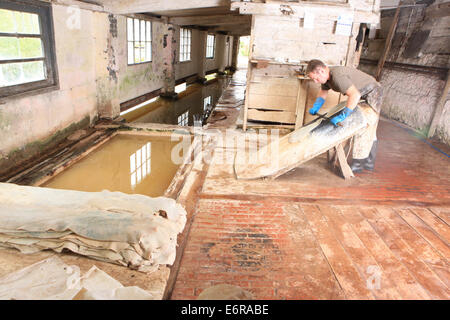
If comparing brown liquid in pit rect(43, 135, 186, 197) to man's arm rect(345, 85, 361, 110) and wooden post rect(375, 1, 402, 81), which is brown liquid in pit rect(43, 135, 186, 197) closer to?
man's arm rect(345, 85, 361, 110)

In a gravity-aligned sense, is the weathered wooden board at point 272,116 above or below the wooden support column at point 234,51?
below

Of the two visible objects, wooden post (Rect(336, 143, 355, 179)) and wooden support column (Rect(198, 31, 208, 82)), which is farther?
wooden support column (Rect(198, 31, 208, 82))

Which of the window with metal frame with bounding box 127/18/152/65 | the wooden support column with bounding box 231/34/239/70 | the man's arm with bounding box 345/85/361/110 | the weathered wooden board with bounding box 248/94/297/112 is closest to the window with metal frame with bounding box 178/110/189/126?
the window with metal frame with bounding box 127/18/152/65

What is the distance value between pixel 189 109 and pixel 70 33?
470 cm

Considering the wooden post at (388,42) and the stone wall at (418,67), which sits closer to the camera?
the stone wall at (418,67)

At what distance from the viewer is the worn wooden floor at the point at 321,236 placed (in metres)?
2.32

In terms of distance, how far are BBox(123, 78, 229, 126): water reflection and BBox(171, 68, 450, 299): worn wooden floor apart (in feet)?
13.9

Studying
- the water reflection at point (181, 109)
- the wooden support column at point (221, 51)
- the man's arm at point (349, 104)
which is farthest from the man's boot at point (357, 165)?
the wooden support column at point (221, 51)

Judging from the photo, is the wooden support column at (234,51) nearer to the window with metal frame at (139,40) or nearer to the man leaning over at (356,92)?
the window with metal frame at (139,40)

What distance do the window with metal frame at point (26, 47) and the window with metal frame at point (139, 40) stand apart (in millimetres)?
3302

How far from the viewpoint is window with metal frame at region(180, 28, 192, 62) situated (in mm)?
11406

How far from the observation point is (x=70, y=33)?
5070mm

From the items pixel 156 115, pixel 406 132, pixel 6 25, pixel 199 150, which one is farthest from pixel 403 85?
pixel 6 25
